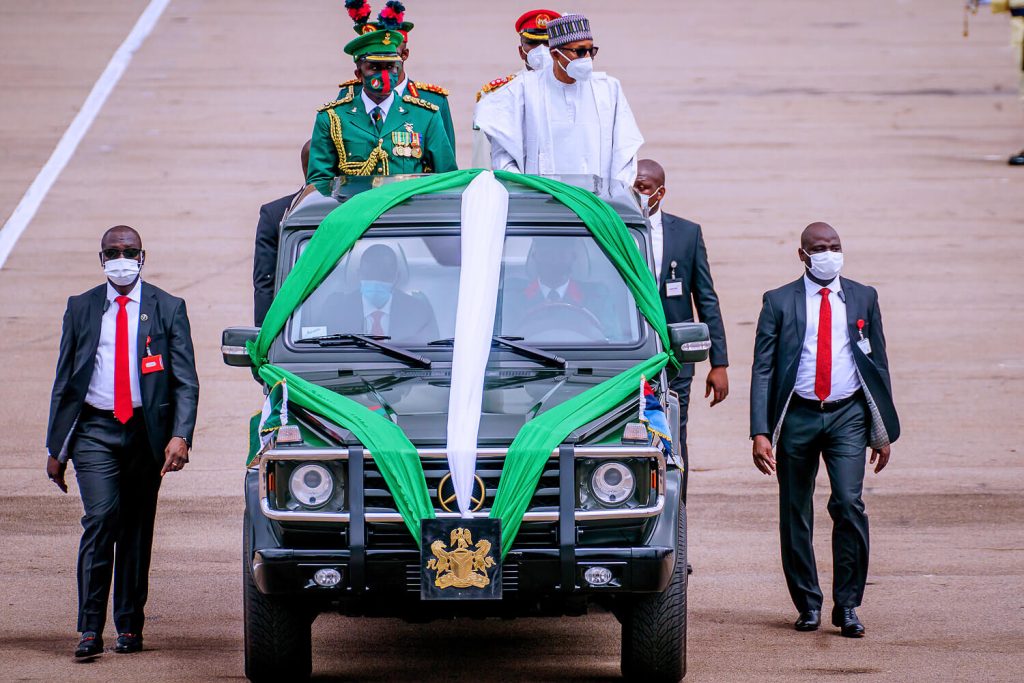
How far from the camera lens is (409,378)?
8.03 m

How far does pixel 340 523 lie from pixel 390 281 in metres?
1.58

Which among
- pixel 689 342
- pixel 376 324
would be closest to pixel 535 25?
pixel 376 324

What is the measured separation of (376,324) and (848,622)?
2.93 m

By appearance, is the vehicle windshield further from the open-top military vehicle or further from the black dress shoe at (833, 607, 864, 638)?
the black dress shoe at (833, 607, 864, 638)

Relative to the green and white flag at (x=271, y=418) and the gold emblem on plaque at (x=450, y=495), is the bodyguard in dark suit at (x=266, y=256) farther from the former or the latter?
the gold emblem on plaque at (x=450, y=495)

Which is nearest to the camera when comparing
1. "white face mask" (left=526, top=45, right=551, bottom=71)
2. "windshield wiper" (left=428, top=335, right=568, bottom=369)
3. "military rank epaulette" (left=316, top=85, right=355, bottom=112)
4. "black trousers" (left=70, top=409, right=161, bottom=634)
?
"windshield wiper" (left=428, top=335, right=568, bottom=369)

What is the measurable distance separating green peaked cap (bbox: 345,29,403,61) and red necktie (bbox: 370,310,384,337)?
2.88 m

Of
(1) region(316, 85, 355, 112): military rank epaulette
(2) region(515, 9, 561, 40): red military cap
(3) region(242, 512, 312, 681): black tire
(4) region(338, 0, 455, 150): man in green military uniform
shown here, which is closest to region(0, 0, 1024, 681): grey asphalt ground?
(3) region(242, 512, 312, 681): black tire

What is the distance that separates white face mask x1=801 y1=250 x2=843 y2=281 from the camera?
928 centimetres

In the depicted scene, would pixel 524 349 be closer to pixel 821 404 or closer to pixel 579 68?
pixel 821 404

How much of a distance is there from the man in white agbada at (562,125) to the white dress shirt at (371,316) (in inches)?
106

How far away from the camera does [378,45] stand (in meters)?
10.8

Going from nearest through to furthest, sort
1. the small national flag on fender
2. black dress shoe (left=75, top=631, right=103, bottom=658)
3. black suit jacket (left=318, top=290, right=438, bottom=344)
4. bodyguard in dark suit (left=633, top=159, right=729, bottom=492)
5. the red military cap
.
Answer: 1. the small national flag on fender
2. black suit jacket (left=318, top=290, right=438, bottom=344)
3. black dress shoe (left=75, top=631, right=103, bottom=658)
4. bodyguard in dark suit (left=633, top=159, right=729, bottom=492)
5. the red military cap

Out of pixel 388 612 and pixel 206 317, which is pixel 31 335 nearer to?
pixel 206 317
